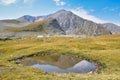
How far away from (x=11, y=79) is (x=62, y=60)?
2772 centimetres

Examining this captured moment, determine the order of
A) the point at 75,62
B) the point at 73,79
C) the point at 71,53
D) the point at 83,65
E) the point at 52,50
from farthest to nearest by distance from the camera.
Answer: the point at 52,50 < the point at 71,53 < the point at 75,62 < the point at 83,65 < the point at 73,79

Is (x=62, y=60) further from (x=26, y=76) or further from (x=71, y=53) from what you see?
(x=26, y=76)

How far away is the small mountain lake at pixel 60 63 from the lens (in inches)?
1856

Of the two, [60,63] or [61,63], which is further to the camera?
[60,63]

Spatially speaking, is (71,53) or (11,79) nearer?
(11,79)

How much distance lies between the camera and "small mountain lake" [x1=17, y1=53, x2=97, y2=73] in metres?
47.1

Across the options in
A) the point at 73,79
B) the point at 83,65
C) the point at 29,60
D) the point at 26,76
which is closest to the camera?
the point at 73,79

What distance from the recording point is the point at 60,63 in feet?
184

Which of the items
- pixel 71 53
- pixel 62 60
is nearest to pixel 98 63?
pixel 62 60

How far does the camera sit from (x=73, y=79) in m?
31.8

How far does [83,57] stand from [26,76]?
2705cm

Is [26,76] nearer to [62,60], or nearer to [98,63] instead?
[98,63]

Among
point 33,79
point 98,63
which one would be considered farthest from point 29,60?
point 33,79

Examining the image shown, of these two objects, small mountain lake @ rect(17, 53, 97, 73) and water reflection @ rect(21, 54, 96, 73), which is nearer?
water reflection @ rect(21, 54, 96, 73)
